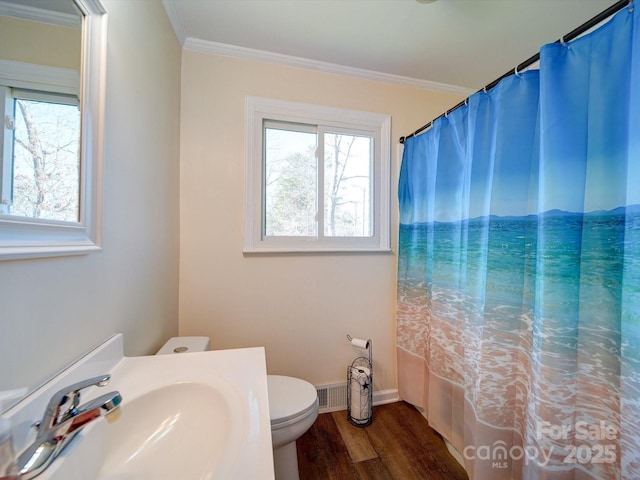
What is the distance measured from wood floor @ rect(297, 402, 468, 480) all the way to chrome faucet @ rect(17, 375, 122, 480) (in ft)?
3.81

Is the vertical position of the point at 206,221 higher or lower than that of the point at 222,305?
higher

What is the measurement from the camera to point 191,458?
585 mm

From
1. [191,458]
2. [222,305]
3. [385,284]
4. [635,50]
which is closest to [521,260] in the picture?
[635,50]

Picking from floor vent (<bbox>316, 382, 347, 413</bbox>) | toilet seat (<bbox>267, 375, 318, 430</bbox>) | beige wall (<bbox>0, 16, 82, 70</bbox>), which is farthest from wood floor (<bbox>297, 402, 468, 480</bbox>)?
beige wall (<bbox>0, 16, 82, 70</bbox>)

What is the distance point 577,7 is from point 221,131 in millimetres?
2001

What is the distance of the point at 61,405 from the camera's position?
46cm

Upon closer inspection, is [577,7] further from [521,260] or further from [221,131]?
[221,131]

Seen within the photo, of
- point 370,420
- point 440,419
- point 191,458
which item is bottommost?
point 370,420

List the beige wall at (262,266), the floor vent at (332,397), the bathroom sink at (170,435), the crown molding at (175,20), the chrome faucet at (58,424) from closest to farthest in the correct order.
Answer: the chrome faucet at (58,424), the bathroom sink at (170,435), the crown molding at (175,20), the beige wall at (262,266), the floor vent at (332,397)

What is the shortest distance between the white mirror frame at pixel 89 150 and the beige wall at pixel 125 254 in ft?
0.14

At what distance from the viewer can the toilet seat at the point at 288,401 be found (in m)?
1.02

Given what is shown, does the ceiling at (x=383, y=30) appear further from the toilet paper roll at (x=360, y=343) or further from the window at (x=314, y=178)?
the toilet paper roll at (x=360, y=343)

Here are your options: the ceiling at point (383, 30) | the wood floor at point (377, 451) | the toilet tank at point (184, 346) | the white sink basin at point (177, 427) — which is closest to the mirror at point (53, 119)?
the white sink basin at point (177, 427)

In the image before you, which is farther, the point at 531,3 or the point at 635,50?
the point at 531,3
